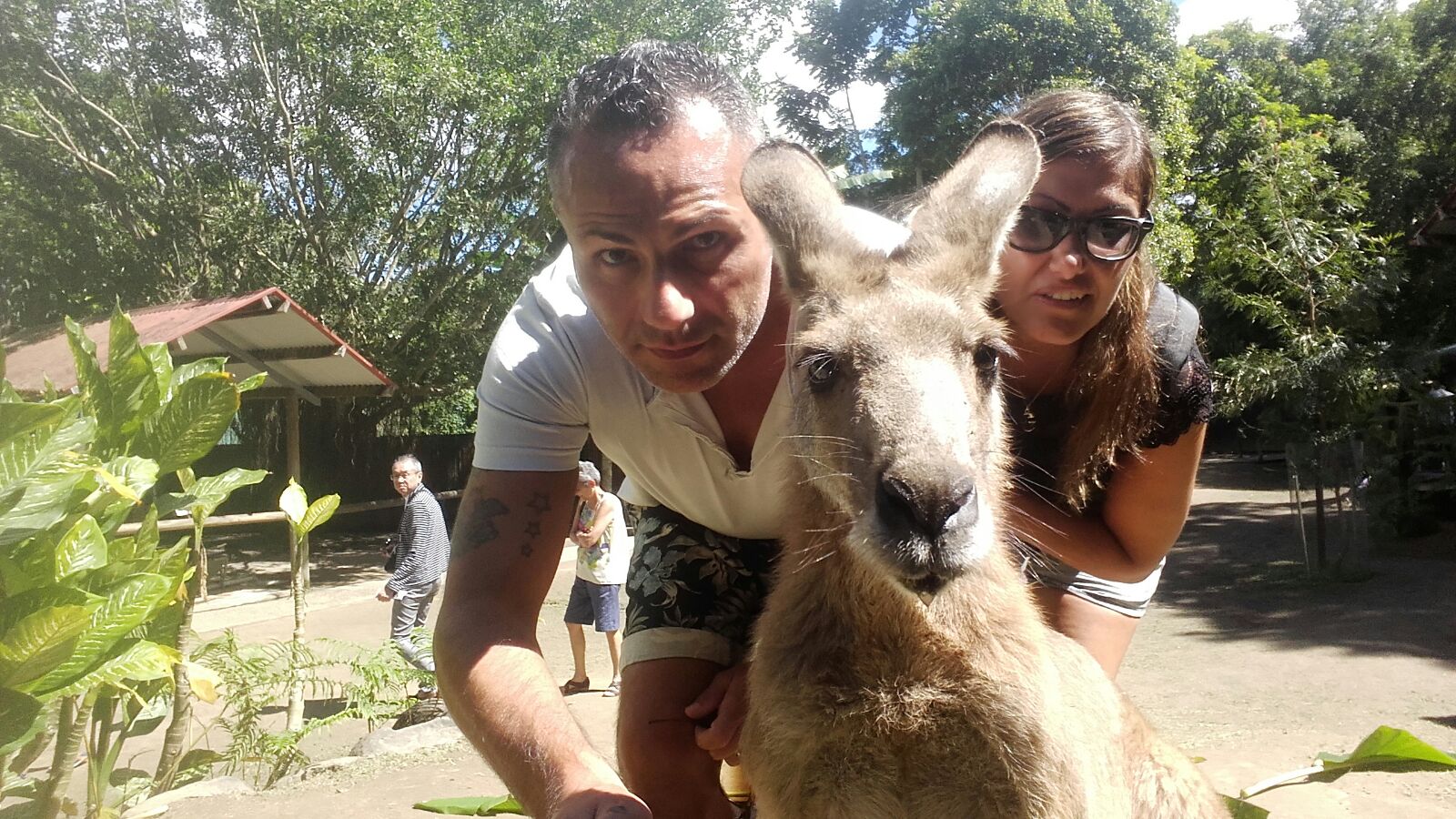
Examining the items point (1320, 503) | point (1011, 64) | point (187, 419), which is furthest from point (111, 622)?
point (1011, 64)

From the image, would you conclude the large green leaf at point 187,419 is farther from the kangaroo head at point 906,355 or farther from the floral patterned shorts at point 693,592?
the kangaroo head at point 906,355

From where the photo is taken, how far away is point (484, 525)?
275 centimetres

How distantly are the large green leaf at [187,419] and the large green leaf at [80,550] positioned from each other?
721 mm

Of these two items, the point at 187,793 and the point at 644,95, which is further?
the point at 187,793

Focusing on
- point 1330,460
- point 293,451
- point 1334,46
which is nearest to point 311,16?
point 293,451

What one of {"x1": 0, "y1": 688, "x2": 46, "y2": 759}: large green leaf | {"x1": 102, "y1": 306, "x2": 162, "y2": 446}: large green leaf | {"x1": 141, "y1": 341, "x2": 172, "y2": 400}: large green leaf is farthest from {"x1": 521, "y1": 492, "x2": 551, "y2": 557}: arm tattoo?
{"x1": 141, "y1": 341, "x2": 172, "y2": 400}: large green leaf

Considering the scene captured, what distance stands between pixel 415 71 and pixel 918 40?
9.94 meters

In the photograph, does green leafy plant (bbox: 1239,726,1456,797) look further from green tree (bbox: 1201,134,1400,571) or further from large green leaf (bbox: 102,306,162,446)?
green tree (bbox: 1201,134,1400,571)

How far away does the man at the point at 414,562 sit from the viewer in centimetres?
995

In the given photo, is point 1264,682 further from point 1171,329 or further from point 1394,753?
point 1171,329

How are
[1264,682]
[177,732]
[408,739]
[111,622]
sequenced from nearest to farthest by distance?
[111,622] < [177,732] < [408,739] < [1264,682]

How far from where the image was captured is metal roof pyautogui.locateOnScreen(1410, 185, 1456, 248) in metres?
15.0

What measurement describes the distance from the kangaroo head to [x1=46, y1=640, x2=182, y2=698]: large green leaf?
2.68m

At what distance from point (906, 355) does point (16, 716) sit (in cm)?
318
